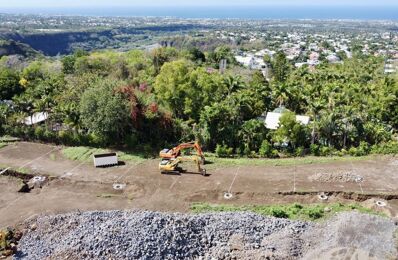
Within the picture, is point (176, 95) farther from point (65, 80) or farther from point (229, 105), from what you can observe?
point (65, 80)

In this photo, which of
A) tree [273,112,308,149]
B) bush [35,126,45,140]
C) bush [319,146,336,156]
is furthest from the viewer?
bush [35,126,45,140]

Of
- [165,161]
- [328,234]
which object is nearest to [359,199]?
[328,234]

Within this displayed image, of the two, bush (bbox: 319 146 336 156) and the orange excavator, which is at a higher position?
the orange excavator

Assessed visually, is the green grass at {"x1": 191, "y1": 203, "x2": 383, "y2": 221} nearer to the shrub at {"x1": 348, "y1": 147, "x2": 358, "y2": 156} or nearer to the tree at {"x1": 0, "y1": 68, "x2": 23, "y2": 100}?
the shrub at {"x1": 348, "y1": 147, "x2": 358, "y2": 156}

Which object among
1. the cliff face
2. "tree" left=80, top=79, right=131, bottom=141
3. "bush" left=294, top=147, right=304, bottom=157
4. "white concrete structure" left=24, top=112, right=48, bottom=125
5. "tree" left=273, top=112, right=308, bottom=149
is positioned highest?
"tree" left=80, top=79, right=131, bottom=141

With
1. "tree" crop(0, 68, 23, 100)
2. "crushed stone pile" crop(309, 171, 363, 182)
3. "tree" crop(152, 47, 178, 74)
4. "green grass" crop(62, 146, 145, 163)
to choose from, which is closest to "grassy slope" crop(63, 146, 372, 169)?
"green grass" crop(62, 146, 145, 163)

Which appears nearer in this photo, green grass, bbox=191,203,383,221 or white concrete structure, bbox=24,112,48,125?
green grass, bbox=191,203,383,221
